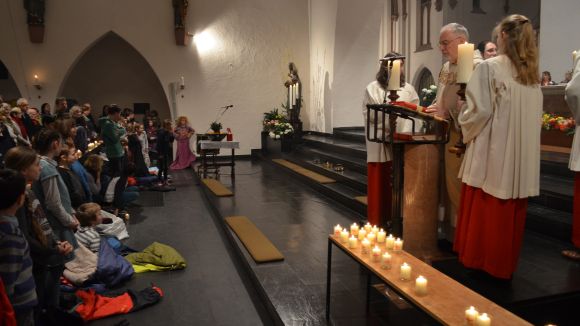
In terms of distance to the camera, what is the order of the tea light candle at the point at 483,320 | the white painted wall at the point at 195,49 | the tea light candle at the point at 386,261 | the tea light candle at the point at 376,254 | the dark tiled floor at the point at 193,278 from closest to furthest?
Answer: the tea light candle at the point at 483,320, the tea light candle at the point at 386,261, the tea light candle at the point at 376,254, the dark tiled floor at the point at 193,278, the white painted wall at the point at 195,49

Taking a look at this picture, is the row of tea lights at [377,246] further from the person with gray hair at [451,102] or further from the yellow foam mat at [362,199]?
the yellow foam mat at [362,199]

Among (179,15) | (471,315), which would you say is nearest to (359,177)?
(471,315)

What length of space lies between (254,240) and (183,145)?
703 centimetres

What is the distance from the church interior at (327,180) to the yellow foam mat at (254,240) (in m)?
0.03

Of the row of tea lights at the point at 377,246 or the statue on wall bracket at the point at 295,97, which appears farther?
the statue on wall bracket at the point at 295,97

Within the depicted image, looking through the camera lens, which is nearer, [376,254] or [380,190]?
[376,254]

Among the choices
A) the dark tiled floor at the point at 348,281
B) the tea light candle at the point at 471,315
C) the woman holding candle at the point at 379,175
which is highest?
the woman holding candle at the point at 379,175

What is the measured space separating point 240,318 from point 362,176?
403cm

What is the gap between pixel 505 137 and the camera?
282cm

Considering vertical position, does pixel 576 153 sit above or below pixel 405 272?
above

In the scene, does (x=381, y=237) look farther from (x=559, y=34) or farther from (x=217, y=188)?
(x=559, y=34)

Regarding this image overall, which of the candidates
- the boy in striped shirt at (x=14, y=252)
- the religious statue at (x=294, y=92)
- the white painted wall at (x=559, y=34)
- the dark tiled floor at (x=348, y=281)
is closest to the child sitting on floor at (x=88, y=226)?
the dark tiled floor at (x=348, y=281)

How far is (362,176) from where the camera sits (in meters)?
7.12

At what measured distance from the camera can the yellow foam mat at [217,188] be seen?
292 inches
